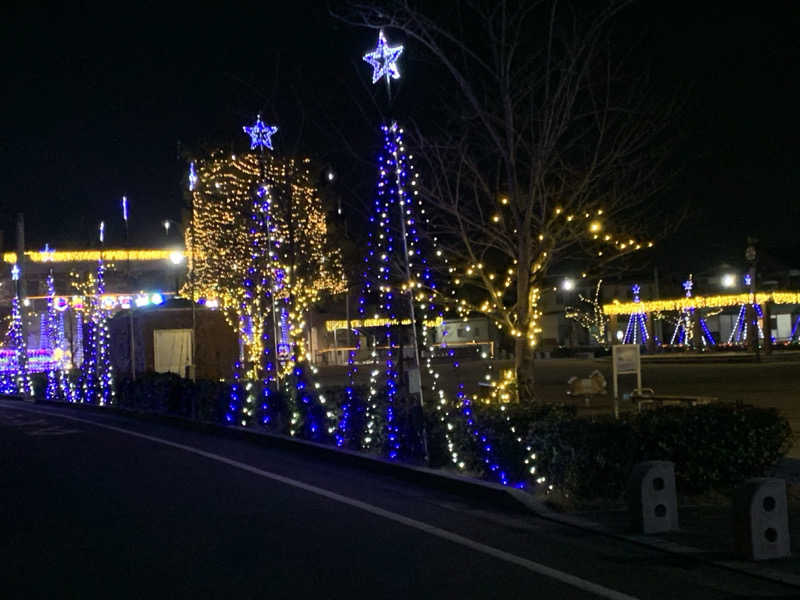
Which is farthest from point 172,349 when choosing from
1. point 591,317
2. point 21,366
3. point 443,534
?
point 591,317

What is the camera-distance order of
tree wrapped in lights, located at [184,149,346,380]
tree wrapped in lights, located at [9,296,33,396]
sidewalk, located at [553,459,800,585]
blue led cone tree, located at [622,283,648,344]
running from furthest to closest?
blue led cone tree, located at [622,283,648,344]
tree wrapped in lights, located at [9,296,33,396]
tree wrapped in lights, located at [184,149,346,380]
sidewalk, located at [553,459,800,585]

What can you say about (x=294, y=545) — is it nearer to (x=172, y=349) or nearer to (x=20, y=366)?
(x=172, y=349)

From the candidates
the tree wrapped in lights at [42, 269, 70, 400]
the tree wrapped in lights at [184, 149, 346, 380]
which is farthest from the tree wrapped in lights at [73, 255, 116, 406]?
the tree wrapped in lights at [184, 149, 346, 380]

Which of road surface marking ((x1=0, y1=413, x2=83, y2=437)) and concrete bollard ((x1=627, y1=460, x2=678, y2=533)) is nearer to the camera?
concrete bollard ((x1=627, y1=460, x2=678, y2=533))

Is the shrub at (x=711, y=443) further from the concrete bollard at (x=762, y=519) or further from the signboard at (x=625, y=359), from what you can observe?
the signboard at (x=625, y=359)


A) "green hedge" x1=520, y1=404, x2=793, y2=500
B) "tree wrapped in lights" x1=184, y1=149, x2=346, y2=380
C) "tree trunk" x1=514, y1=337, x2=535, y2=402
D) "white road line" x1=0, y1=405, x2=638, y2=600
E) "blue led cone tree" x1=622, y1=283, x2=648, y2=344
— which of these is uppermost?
"tree wrapped in lights" x1=184, y1=149, x2=346, y2=380

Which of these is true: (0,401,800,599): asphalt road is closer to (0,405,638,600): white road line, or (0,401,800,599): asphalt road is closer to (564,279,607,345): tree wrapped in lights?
(0,405,638,600): white road line

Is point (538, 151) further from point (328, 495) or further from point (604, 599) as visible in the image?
point (604, 599)

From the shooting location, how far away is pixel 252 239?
27.9 m

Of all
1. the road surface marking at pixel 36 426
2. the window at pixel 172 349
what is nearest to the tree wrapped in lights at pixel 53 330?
the window at pixel 172 349

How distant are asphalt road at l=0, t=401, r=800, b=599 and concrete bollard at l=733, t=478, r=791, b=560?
1.31ft

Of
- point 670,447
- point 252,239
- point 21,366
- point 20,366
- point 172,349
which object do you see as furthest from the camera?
point 20,366

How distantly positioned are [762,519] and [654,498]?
139 cm

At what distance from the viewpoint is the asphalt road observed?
763 centimetres
